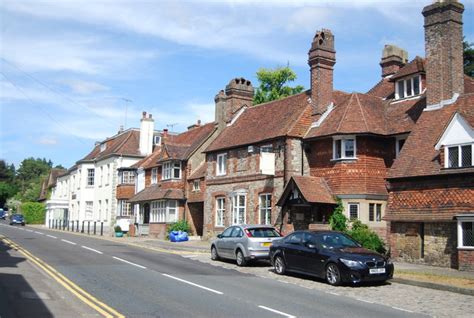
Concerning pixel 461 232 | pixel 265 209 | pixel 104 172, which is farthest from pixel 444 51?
pixel 104 172

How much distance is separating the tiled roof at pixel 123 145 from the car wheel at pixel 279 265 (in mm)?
37037

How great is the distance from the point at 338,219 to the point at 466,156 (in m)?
7.53

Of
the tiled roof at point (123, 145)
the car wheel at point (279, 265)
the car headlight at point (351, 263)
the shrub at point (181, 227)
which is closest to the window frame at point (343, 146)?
the car wheel at point (279, 265)

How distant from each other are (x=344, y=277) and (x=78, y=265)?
917 cm

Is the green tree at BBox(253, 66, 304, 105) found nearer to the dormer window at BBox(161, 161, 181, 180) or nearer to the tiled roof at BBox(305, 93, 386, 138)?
the dormer window at BBox(161, 161, 181, 180)

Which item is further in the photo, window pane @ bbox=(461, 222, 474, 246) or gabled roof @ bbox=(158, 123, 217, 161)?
gabled roof @ bbox=(158, 123, 217, 161)

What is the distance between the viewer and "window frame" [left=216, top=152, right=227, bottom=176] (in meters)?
35.0

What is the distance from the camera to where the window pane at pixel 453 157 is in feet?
68.1

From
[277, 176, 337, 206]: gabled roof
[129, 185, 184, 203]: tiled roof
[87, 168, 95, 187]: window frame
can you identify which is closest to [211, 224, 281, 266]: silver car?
[277, 176, 337, 206]: gabled roof

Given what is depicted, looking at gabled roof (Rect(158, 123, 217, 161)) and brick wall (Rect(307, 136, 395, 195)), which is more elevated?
gabled roof (Rect(158, 123, 217, 161))

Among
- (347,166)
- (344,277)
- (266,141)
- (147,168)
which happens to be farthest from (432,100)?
(147,168)

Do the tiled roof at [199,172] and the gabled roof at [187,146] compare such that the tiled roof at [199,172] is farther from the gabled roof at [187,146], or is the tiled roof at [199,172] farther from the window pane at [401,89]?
the window pane at [401,89]

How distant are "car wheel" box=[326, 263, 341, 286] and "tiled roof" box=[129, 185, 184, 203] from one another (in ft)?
83.6

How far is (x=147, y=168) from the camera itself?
46438 mm
